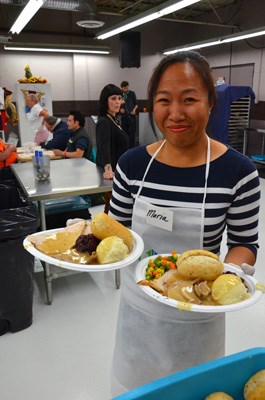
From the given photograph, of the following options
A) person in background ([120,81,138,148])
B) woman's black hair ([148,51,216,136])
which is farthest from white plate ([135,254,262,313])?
person in background ([120,81,138,148])

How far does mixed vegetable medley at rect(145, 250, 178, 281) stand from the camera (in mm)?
926

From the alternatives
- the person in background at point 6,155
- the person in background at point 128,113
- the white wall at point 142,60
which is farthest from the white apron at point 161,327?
the white wall at point 142,60

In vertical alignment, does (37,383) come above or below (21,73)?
below

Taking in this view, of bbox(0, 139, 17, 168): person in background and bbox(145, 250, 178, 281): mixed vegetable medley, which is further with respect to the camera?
bbox(0, 139, 17, 168): person in background

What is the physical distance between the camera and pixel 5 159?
12.3 feet

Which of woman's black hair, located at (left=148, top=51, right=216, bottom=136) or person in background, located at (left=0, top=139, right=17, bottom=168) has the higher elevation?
woman's black hair, located at (left=148, top=51, right=216, bottom=136)

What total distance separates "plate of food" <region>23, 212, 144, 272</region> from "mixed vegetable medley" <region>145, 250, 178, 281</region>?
0.16 feet

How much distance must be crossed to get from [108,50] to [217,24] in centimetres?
286

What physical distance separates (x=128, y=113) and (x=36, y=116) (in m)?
2.61

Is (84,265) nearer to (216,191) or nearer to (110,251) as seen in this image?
(110,251)

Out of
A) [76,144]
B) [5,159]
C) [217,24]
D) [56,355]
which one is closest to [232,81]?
[217,24]

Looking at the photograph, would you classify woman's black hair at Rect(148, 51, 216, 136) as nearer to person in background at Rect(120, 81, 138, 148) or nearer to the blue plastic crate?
A: the blue plastic crate

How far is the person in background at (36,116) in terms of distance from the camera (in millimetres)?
6047

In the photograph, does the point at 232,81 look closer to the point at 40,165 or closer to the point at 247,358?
the point at 40,165
